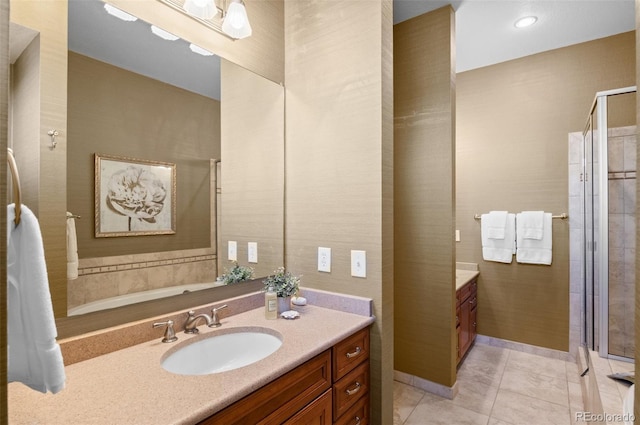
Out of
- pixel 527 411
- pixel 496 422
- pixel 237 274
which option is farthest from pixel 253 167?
pixel 527 411

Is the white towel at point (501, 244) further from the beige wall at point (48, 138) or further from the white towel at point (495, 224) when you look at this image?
the beige wall at point (48, 138)

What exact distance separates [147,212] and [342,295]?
A: 102 cm

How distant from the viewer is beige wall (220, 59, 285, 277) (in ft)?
5.73

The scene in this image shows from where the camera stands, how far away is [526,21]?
2648mm

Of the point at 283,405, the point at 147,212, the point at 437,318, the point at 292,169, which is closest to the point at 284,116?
the point at 292,169

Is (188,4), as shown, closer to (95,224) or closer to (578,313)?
(95,224)

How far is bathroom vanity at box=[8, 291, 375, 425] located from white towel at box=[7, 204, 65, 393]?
277 mm

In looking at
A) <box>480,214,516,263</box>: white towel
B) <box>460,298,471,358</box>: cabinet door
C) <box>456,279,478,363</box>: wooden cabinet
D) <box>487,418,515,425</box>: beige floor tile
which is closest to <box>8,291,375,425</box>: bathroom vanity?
<box>487,418,515,425</box>: beige floor tile

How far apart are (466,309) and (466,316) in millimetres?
66

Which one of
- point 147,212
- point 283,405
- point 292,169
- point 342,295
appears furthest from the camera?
point 292,169

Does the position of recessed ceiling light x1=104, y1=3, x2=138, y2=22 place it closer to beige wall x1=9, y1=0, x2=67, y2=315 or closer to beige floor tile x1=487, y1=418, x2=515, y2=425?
beige wall x1=9, y1=0, x2=67, y2=315

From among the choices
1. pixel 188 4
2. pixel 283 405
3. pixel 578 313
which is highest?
pixel 188 4

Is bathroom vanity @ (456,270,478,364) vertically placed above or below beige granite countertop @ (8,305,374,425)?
below

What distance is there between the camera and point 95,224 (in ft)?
3.98
